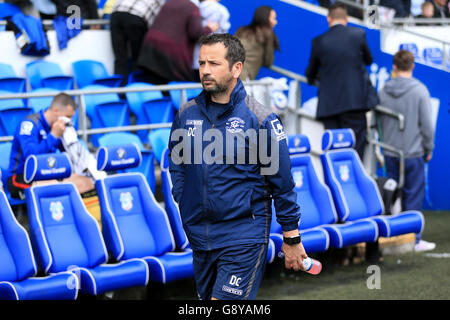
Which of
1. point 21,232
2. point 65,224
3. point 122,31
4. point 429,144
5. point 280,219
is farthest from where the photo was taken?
point 122,31

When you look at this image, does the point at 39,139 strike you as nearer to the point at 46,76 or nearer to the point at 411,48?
the point at 46,76

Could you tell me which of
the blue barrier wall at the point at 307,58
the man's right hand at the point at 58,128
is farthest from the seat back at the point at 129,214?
the blue barrier wall at the point at 307,58

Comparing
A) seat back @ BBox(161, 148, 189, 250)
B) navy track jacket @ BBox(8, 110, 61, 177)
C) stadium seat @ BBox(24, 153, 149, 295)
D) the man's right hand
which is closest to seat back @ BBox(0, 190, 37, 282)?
stadium seat @ BBox(24, 153, 149, 295)

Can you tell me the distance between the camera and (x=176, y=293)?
21.8 ft

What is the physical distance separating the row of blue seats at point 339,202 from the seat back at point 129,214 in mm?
1088

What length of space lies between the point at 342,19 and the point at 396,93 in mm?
899

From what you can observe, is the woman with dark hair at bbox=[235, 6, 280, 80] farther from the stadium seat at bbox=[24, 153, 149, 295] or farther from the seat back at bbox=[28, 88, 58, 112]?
the stadium seat at bbox=[24, 153, 149, 295]

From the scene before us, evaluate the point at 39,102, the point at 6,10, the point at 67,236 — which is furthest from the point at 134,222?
the point at 6,10

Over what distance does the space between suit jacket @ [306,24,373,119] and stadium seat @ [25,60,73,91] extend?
2.52 m

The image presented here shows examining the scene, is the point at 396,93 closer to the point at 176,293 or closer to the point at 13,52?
the point at 176,293

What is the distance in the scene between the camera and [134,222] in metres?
6.32

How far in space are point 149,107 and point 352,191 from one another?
2.14m
